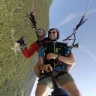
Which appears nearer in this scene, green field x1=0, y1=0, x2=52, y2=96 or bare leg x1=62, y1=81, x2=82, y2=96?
bare leg x1=62, y1=81, x2=82, y2=96

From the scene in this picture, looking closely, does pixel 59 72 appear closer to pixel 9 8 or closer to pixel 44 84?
pixel 44 84

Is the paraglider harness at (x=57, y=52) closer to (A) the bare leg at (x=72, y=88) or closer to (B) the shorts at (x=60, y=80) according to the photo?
(B) the shorts at (x=60, y=80)


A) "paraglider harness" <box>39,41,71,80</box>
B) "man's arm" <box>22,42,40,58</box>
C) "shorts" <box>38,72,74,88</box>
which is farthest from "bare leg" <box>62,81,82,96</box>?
"man's arm" <box>22,42,40,58</box>

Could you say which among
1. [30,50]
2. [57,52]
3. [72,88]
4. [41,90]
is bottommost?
[41,90]

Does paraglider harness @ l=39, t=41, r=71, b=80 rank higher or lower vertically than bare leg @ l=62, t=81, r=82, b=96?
higher

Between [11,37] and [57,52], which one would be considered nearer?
A: [57,52]

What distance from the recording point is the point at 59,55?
6121 millimetres

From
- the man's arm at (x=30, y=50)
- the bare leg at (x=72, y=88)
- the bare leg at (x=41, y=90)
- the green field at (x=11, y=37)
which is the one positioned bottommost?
the green field at (x=11, y=37)

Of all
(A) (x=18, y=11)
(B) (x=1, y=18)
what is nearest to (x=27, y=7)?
(A) (x=18, y=11)

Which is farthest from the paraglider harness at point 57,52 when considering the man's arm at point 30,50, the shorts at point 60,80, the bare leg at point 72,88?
the man's arm at point 30,50

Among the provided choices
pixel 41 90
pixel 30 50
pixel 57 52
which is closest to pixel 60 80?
pixel 41 90

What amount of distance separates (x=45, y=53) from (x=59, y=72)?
0.65 m

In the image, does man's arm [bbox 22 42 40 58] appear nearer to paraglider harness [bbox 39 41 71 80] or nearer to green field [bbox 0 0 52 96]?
paraglider harness [bbox 39 41 71 80]

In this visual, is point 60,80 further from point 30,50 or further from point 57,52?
point 30,50
